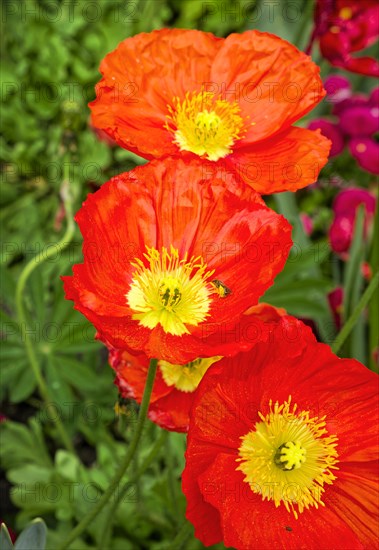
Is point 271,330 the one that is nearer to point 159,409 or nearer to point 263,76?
point 159,409

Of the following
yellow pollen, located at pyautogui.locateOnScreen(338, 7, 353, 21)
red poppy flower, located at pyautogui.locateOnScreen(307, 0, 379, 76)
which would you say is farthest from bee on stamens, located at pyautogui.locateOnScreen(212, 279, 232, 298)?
yellow pollen, located at pyautogui.locateOnScreen(338, 7, 353, 21)

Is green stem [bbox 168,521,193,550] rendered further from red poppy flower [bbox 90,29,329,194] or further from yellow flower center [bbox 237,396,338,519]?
red poppy flower [bbox 90,29,329,194]

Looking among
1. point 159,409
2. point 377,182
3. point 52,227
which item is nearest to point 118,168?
point 52,227

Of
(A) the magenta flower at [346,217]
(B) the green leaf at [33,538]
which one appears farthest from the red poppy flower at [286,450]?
(A) the magenta flower at [346,217]

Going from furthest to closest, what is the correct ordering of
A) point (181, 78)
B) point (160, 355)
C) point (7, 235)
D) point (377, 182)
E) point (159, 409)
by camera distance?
point (377, 182) → point (7, 235) → point (181, 78) → point (159, 409) → point (160, 355)

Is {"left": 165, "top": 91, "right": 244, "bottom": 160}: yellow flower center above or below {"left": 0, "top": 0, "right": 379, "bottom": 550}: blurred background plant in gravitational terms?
above

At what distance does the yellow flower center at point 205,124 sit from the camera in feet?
3.18

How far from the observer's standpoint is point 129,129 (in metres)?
0.89

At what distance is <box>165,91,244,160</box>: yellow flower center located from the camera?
38.1 inches

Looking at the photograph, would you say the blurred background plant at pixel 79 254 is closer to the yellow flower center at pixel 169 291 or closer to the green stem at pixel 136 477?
the green stem at pixel 136 477

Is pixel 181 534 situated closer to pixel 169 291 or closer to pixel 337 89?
pixel 169 291

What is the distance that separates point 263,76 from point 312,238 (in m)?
1.28

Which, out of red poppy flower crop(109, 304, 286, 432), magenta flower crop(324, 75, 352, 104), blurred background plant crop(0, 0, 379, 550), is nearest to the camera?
red poppy flower crop(109, 304, 286, 432)

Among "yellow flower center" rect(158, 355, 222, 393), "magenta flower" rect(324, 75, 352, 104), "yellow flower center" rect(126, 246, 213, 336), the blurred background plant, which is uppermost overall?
"yellow flower center" rect(126, 246, 213, 336)
